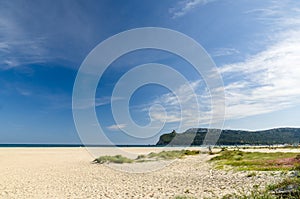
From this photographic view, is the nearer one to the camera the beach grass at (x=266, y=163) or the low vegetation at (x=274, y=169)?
the low vegetation at (x=274, y=169)

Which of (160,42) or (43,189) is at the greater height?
(160,42)

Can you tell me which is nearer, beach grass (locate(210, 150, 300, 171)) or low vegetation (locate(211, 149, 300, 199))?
low vegetation (locate(211, 149, 300, 199))

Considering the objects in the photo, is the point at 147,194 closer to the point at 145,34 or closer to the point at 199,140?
the point at 145,34

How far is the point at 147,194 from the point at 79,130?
4921mm

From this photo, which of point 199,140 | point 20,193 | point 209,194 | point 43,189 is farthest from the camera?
point 199,140

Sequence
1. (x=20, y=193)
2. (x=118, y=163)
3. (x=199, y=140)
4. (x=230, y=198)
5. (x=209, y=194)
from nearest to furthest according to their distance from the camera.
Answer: (x=230, y=198) → (x=209, y=194) → (x=20, y=193) → (x=118, y=163) → (x=199, y=140)

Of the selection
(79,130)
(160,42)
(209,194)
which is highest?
(160,42)

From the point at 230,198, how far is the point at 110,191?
588 centimetres

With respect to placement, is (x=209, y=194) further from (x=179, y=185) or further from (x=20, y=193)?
(x=20, y=193)

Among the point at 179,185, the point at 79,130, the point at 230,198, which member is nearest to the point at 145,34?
the point at 79,130

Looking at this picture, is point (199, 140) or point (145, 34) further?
point (199, 140)

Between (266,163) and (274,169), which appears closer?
(274,169)

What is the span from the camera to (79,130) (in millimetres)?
14148

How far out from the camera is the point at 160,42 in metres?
16.2
